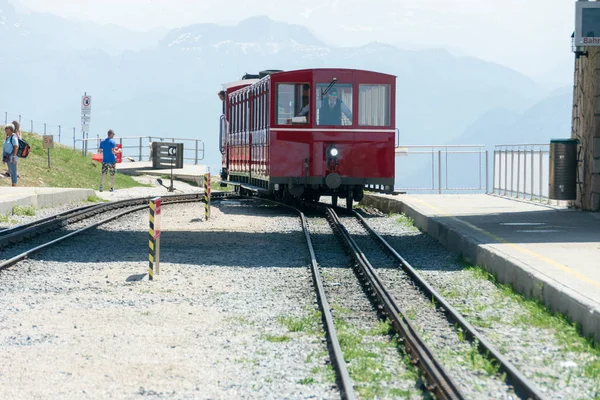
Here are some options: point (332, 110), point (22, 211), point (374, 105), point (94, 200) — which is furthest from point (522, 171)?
point (22, 211)

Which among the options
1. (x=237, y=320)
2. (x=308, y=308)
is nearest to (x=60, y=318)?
(x=237, y=320)

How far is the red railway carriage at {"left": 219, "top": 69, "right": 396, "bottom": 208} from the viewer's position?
22469 millimetres

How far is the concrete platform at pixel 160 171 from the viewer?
39938mm

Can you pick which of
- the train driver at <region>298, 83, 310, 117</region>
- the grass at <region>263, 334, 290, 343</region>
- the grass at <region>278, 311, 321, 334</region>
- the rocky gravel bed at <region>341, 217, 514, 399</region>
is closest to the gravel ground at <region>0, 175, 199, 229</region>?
the train driver at <region>298, 83, 310, 117</region>

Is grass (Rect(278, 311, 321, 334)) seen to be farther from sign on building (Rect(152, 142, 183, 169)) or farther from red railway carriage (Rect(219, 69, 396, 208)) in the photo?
sign on building (Rect(152, 142, 183, 169))

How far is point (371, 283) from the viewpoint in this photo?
444 inches

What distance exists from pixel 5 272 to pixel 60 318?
10.3 feet

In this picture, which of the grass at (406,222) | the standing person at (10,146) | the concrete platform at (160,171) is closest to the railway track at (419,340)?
the grass at (406,222)

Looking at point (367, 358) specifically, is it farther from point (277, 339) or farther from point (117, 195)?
point (117, 195)

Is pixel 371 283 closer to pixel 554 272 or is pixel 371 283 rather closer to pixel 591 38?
pixel 554 272

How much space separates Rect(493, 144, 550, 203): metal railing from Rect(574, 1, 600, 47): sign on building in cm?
417

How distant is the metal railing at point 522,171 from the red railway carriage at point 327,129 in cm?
323

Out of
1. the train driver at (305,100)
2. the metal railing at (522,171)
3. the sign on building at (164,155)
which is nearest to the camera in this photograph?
the train driver at (305,100)

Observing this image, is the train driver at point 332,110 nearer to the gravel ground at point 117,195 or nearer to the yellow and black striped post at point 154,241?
the gravel ground at point 117,195
